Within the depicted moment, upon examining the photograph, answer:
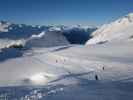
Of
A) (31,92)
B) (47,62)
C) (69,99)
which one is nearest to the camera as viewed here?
(69,99)

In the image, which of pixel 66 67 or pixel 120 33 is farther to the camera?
pixel 120 33

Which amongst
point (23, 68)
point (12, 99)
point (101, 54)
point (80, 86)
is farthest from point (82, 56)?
point (12, 99)

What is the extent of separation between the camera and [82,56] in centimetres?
2009

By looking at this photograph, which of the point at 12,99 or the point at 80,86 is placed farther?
the point at 80,86

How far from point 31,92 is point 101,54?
39.8ft

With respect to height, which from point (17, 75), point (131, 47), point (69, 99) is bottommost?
point (69, 99)

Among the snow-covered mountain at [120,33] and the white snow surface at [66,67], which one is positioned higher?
the snow-covered mountain at [120,33]

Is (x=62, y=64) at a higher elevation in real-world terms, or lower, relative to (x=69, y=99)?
higher

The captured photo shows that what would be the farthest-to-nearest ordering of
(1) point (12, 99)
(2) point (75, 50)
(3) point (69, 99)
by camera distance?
(2) point (75, 50) < (1) point (12, 99) < (3) point (69, 99)

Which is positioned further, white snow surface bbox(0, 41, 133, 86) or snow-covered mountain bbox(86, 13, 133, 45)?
snow-covered mountain bbox(86, 13, 133, 45)

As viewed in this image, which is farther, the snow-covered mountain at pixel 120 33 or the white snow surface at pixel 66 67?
the snow-covered mountain at pixel 120 33

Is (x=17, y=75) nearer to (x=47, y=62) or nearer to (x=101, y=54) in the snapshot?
(x=47, y=62)

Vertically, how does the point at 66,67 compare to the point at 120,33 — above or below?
below

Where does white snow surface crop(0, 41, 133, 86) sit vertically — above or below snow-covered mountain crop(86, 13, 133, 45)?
below
